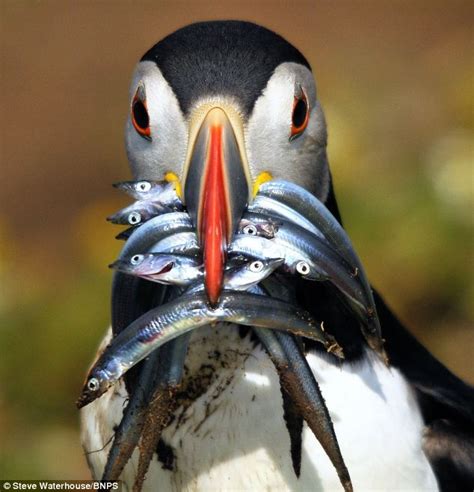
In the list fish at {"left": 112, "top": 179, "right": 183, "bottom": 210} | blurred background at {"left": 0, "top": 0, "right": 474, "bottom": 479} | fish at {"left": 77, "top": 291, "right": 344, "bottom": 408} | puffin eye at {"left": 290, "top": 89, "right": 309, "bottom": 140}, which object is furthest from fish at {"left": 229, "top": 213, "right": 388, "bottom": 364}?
blurred background at {"left": 0, "top": 0, "right": 474, "bottom": 479}

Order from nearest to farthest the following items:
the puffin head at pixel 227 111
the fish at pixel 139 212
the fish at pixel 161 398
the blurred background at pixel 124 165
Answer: the fish at pixel 161 398 → the fish at pixel 139 212 → the puffin head at pixel 227 111 → the blurred background at pixel 124 165

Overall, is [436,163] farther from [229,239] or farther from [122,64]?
[229,239]

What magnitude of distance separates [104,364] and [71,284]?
3.68 metres

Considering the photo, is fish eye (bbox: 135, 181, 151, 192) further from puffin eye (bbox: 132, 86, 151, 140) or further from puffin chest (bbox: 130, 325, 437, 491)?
puffin chest (bbox: 130, 325, 437, 491)

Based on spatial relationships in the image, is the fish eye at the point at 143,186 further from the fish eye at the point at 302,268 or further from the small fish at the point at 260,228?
the fish eye at the point at 302,268

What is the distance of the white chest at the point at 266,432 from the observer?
2.96m

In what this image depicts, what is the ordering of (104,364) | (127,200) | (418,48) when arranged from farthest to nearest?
(418,48) < (127,200) < (104,364)

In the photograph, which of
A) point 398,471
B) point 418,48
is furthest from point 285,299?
point 418,48

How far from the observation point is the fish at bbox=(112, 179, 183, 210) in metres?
2.65

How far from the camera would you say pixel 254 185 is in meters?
2.78

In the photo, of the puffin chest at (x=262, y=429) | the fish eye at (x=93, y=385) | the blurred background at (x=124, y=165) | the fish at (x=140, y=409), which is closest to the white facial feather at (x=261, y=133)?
the puffin chest at (x=262, y=429)

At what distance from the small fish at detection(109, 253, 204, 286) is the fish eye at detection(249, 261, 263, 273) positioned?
0.11m

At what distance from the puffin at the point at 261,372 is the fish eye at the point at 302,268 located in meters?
0.42

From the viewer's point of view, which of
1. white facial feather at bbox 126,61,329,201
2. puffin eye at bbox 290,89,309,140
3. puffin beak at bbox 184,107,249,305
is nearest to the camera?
puffin beak at bbox 184,107,249,305
